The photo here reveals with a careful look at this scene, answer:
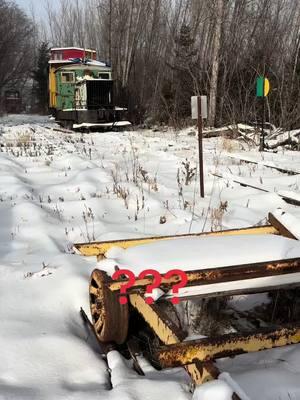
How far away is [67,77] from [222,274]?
18.8m

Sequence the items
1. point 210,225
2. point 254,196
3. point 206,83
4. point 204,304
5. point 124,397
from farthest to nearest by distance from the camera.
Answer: point 206,83 → point 254,196 → point 210,225 → point 204,304 → point 124,397

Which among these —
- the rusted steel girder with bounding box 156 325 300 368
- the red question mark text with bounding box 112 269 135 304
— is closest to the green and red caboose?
the red question mark text with bounding box 112 269 135 304

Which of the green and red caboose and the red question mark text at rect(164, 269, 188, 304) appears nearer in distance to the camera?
the red question mark text at rect(164, 269, 188, 304)

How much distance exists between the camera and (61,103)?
20.1 m

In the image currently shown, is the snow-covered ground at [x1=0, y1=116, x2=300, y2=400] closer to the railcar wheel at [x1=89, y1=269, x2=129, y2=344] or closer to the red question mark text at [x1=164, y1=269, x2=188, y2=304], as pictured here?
the railcar wheel at [x1=89, y1=269, x2=129, y2=344]

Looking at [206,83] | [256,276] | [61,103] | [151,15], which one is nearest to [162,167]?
[256,276]

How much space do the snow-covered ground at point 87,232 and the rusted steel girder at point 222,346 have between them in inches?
6.0

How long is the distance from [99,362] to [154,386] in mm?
410

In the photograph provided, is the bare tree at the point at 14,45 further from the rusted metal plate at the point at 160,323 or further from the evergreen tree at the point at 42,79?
the rusted metal plate at the point at 160,323

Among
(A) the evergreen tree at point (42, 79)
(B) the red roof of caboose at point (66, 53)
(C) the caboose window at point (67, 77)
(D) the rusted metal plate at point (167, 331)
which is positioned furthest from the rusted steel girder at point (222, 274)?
(A) the evergreen tree at point (42, 79)

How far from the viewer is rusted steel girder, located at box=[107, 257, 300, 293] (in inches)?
87.2

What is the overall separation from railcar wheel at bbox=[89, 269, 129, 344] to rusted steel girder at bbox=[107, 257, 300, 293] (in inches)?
5.6

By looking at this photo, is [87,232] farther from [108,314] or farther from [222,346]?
[222,346]

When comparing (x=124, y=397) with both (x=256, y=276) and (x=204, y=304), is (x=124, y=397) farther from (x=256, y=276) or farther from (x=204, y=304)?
(x=204, y=304)
